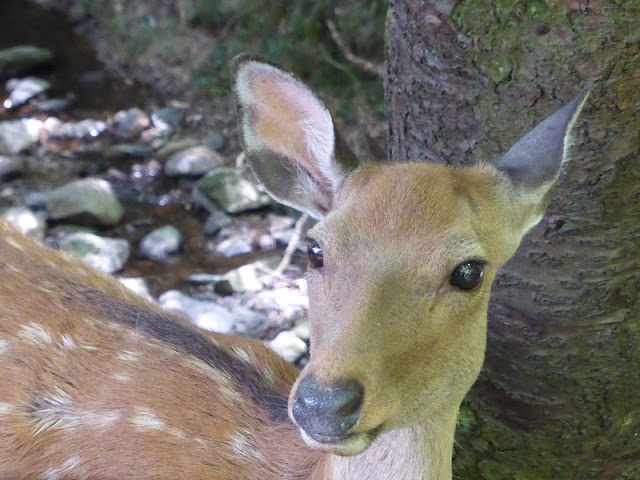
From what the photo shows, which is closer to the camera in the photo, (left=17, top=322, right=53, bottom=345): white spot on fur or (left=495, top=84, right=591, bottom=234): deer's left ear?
(left=495, top=84, right=591, bottom=234): deer's left ear

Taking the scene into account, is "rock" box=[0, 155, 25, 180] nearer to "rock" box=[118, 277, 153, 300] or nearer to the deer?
"rock" box=[118, 277, 153, 300]

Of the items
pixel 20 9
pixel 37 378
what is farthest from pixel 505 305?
pixel 20 9

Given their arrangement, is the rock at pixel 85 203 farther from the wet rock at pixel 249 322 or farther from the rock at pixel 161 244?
the wet rock at pixel 249 322

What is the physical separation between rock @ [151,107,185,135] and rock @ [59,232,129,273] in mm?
1842

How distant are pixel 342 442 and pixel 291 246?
334 cm

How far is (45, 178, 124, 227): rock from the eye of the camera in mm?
5387

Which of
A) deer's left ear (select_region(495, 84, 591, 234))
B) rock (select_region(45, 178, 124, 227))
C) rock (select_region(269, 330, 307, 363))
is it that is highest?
deer's left ear (select_region(495, 84, 591, 234))

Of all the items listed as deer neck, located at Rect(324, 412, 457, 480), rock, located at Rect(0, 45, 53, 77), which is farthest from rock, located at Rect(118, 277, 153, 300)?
rock, located at Rect(0, 45, 53, 77)

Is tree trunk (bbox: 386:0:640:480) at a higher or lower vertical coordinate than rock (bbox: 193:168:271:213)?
higher

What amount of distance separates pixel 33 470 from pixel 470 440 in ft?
5.22

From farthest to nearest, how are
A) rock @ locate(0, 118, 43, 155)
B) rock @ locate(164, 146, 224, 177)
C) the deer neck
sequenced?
rock @ locate(0, 118, 43, 155) → rock @ locate(164, 146, 224, 177) → the deer neck

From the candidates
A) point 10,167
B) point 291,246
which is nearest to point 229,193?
point 291,246

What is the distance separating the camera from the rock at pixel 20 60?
750 cm

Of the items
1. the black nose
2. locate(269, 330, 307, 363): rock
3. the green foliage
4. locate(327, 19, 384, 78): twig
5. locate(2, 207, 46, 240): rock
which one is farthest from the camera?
the green foliage
